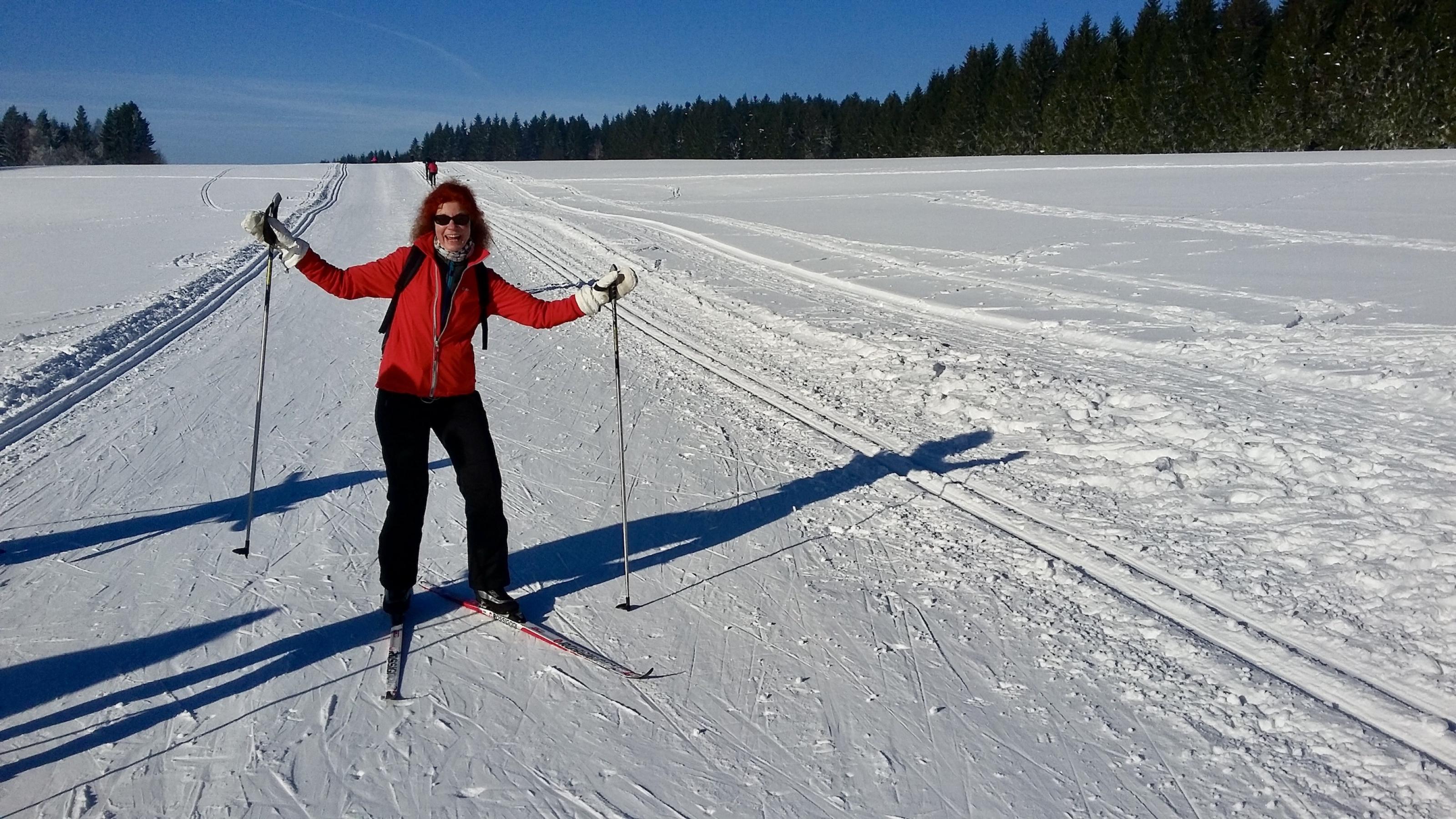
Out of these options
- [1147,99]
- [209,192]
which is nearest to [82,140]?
[209,192]

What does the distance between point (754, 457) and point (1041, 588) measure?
8.01 feet

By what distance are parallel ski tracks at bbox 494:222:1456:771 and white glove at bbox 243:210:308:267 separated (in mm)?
3727

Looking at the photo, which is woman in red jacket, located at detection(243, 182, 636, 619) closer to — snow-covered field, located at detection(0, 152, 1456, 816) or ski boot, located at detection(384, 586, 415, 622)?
ski boot, located at detection(384, 586, 415, 622)

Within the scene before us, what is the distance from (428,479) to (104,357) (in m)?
6.81

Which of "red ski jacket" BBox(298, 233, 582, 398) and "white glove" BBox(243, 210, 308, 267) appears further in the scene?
"white glove" BBox(243, 210, 308, 267)

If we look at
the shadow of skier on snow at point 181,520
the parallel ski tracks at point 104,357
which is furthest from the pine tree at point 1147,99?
the shadow of skier on snow at point 181,520

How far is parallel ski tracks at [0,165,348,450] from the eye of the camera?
712cm

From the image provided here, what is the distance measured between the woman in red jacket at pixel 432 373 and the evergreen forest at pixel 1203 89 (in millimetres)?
48096

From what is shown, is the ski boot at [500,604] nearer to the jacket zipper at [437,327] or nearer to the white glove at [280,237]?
the jacket zipper at [437,327]

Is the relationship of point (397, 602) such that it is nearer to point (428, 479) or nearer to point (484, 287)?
point (428, 479)

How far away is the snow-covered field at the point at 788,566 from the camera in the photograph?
3.15m

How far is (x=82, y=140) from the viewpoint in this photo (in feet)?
330

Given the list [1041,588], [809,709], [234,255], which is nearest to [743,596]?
[809,709]

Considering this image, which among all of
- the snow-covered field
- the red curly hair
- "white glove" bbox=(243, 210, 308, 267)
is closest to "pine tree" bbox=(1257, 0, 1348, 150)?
the snow-covered field
